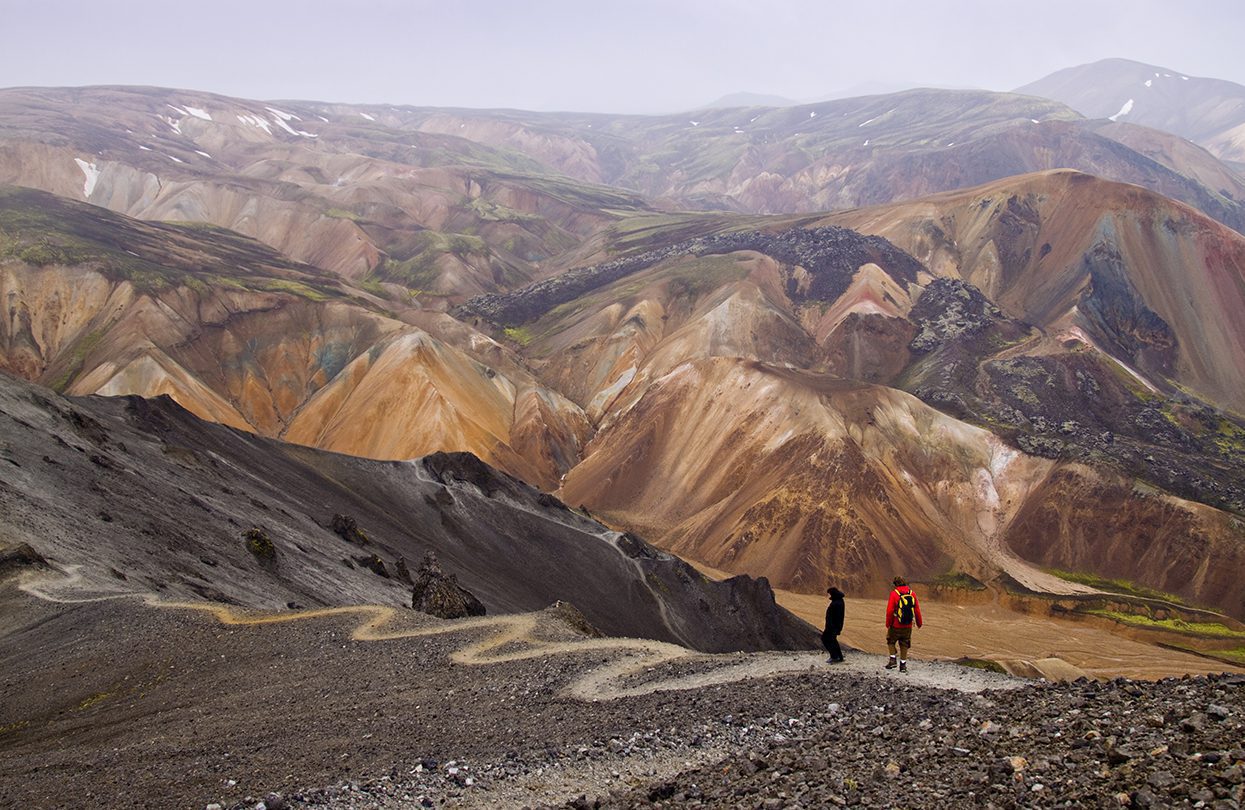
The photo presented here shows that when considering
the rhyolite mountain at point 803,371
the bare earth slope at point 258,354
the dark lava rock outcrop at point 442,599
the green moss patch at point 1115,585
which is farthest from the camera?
the bare earth slope at point 258,354

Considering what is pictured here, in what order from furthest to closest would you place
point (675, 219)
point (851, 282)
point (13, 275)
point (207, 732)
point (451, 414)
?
1. point (675, 219)
2. point (851, 282)
3. point (13, 275)
4. point (451, 414)
5. point (207, 732)

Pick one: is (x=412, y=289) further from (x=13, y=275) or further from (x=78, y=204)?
(x=13, y=275)

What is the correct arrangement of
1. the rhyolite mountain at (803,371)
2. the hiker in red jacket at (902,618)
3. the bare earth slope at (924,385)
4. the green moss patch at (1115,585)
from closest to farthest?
1. the hiker in red jacket at (902,618)
2. the green moss patch at (1115,585)
3. the bare earth slope at (924,385)
4. the rhyolite mountain at (803,371)

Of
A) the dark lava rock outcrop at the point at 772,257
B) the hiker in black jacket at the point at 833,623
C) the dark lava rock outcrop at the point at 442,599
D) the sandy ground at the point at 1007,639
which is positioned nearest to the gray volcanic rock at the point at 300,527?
the dark lava rock outcrop at the point at 442,599

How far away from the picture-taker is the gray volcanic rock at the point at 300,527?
32281 millimetres

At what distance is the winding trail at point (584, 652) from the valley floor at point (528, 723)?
94mm

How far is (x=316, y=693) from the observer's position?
18547 mm

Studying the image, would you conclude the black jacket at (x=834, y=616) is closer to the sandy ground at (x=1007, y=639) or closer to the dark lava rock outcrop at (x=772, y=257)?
the sandy ground at (x=1007, y=639)

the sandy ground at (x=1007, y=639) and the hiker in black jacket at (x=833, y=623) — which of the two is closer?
the hiker in black jacket at (x=833, y=623)

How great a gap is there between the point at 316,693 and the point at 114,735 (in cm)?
365

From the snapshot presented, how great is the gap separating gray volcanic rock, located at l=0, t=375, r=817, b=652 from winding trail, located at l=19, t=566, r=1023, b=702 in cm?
351

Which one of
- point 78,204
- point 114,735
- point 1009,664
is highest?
point 78,204

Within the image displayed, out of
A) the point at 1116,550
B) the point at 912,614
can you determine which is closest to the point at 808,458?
the point at 1116,550

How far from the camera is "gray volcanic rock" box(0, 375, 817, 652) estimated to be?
32281 millimetres
